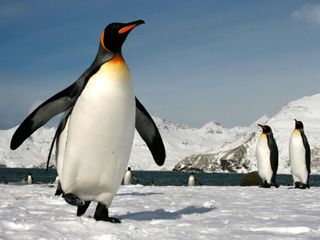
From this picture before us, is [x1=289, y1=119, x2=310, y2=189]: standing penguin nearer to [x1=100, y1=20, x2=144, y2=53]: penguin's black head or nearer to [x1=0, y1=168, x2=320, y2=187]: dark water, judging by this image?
[x1=100, y1=20, x2=144, y2=53]: penguin's black head

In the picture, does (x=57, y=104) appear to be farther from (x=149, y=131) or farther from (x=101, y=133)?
(x=149, y=131)

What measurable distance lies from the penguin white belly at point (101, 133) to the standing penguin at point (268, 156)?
11026mm

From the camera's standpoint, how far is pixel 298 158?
14.6 meters

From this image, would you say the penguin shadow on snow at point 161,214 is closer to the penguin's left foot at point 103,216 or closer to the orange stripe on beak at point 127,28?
the penguin's left foot at point 103,216

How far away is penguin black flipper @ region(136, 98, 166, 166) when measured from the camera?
18.5 ft

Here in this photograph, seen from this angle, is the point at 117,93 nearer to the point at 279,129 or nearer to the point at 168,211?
the point at 168,211

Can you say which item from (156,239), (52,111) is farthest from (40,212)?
(156,239)

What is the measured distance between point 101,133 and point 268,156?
11.4 meters

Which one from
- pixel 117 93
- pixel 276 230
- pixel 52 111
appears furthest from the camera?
pixel 52 111

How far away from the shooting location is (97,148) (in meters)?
4.77

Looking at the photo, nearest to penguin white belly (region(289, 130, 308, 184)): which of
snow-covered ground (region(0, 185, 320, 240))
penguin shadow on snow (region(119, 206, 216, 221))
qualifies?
snow-covered ground (region(0, 185, 320, 240))

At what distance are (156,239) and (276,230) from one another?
4.07ft

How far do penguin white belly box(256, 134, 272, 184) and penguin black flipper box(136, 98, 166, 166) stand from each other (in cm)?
1017

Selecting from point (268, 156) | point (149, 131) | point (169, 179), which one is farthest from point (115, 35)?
point (169, 179)
